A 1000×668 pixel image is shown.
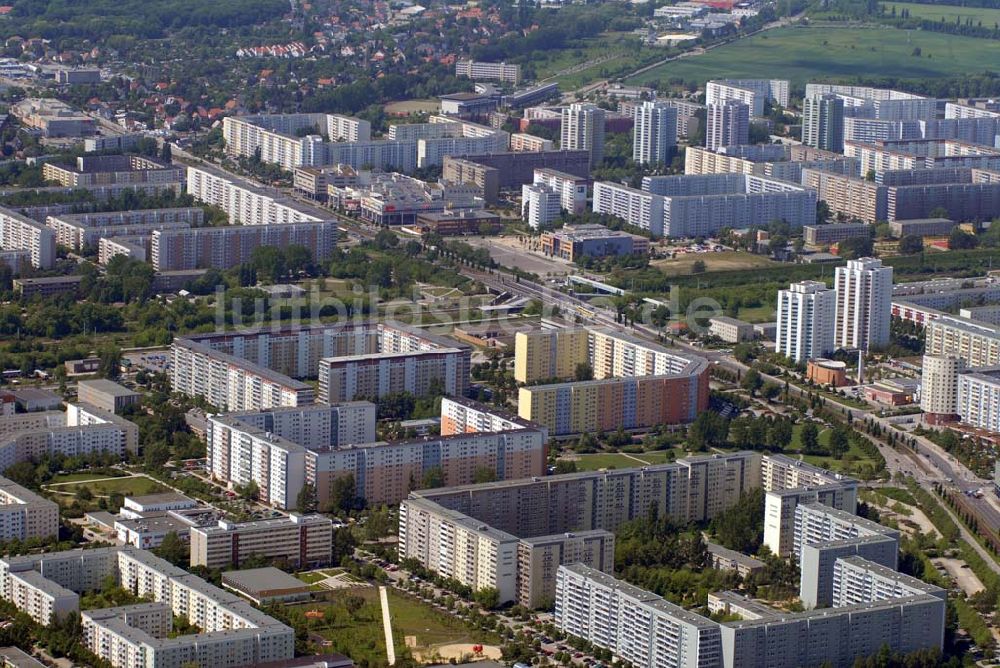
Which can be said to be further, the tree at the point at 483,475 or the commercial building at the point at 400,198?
the commercial building at the point at 400,198

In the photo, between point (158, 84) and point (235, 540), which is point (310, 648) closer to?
Result: point (235, 540)

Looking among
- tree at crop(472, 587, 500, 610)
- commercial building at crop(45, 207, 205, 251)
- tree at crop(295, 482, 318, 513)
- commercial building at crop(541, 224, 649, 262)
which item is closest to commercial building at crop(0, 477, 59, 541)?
tree at crop(295, 482, 318, 513)

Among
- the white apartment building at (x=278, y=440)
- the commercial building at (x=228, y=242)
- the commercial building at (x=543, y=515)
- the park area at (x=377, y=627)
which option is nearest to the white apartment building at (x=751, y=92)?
the commercial building at (x=228, y=242)

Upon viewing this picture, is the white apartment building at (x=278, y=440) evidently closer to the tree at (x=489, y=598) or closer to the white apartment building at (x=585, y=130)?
the tree at (x=489, y=598)

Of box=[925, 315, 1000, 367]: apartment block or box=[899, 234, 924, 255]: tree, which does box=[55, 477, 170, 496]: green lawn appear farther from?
box=[899, 234, 924, 255]: tree

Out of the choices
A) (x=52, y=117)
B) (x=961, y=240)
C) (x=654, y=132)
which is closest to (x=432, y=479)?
(x=961, y=240)

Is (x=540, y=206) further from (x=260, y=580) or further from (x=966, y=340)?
(x=260, y=580)

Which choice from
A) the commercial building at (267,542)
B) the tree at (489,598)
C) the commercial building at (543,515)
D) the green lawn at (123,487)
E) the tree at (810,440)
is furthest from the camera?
the tree at (810,440)
